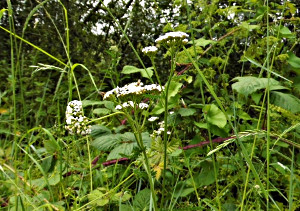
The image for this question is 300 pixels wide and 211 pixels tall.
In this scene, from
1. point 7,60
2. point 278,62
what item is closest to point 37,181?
point 278,62

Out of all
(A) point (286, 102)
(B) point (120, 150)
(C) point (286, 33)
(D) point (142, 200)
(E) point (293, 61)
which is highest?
(C) point (286, 33)

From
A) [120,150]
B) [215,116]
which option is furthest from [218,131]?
[120,150]

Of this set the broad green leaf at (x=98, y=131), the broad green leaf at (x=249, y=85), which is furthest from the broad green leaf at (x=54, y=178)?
the broad green leaf at (x=249, y=85)

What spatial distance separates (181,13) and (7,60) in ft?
5.85

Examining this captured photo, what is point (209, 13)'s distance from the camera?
149 centimetres

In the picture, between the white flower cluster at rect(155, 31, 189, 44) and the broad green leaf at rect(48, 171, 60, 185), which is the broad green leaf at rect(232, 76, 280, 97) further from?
the broad green leaf at rect(48, 171, 60, 185)

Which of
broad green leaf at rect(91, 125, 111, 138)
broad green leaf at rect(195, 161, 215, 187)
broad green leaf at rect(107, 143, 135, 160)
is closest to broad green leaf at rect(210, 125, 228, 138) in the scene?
broad green leaf at rect(195, 161, 215, 187)

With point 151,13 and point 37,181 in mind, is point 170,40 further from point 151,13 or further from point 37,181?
point 151,13

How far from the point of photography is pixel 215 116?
113 centimetres

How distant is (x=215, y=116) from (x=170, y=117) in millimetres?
157

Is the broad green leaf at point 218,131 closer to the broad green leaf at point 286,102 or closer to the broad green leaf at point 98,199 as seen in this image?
the broad green leaf at point 286,102

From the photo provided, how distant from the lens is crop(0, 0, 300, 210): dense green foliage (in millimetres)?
895

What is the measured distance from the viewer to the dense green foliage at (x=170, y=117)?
0.90 meters

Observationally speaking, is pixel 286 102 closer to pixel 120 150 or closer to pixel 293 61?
pixel 293 61
